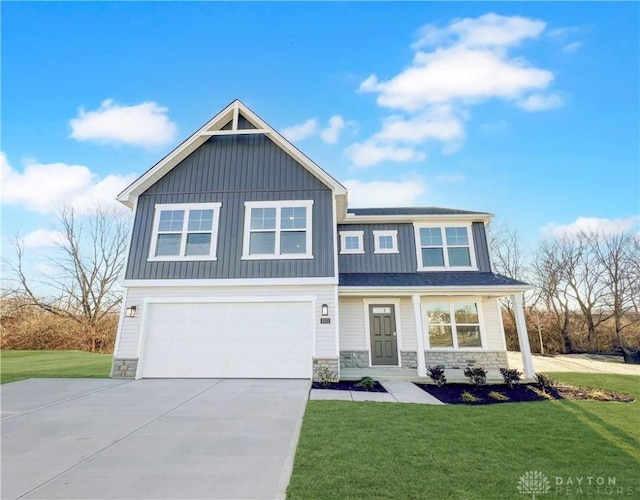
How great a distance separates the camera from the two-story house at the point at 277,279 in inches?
343

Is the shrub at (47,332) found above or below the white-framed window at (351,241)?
below

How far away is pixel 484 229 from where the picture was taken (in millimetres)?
11422

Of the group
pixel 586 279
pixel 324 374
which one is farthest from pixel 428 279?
pixel 586 279

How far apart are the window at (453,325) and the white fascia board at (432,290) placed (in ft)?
4.30

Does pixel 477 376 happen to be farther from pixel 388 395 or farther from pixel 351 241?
pixel 351 241

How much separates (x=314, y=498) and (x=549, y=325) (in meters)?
21.9

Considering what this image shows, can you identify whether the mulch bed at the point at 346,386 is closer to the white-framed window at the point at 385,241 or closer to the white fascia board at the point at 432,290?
the white fascia board at the point at 432,290

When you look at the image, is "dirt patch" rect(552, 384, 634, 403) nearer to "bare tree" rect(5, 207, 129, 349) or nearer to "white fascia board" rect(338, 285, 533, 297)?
"white fascia board" rect(338, 285, 533, 297)

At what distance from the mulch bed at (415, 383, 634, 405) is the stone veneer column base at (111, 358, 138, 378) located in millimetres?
8222

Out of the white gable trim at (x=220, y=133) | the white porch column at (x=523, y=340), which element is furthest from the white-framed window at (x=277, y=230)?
the white porch column at (x=523, y=340)

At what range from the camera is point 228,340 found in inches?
343

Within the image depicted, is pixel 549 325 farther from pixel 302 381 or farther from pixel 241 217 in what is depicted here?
pixel 241 217

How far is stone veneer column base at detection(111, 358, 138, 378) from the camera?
28.1 feet

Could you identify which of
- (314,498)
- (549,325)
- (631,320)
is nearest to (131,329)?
(314,498)
